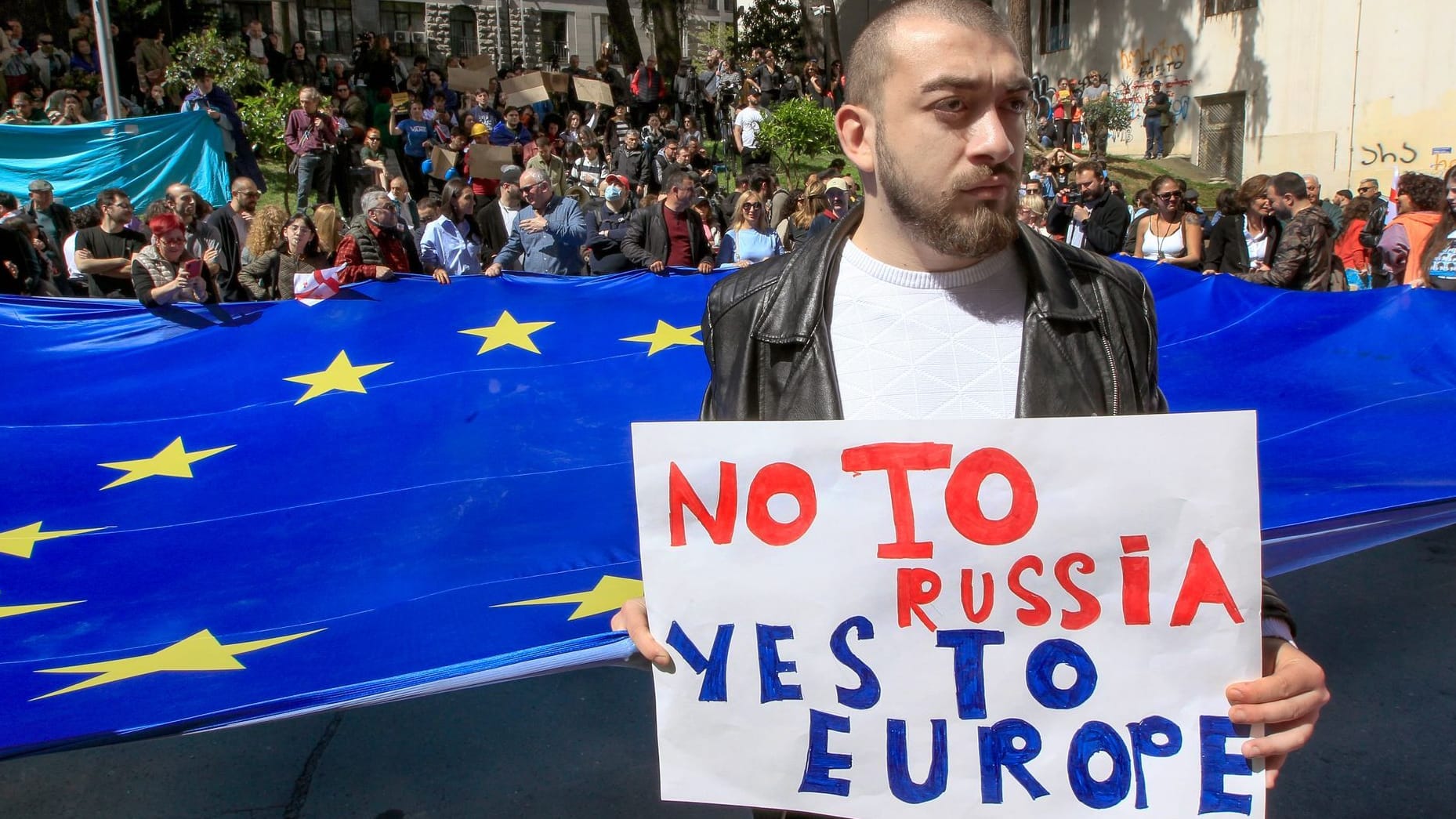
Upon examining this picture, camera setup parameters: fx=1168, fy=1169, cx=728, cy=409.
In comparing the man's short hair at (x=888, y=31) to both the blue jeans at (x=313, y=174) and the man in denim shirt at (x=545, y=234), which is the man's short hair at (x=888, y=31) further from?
the blue jeans at (x=313, y=174)

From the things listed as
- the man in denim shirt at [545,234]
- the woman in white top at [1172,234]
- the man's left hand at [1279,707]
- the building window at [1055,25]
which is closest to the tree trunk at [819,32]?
the building window at [1055,25]

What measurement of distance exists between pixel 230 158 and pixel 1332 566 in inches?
478

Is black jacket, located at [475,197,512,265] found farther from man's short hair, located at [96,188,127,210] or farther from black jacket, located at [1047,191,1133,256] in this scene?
black jacket, located at [1047,191,1133,256]

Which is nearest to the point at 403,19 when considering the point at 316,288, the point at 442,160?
the point at 442,160

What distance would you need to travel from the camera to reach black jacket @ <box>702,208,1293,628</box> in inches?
66.2

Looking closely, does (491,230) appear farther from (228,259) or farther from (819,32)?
(819,32)

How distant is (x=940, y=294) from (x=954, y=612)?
476 mm

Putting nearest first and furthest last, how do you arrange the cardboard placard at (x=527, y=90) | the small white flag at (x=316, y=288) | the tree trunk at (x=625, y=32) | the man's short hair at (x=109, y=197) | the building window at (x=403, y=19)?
the small white flag at (x=316, y=288) → the man's short hair at (x=109, y=197) → the cardboard placard at (x=527, y=90) → the tree trunk at (x=625, y=32) → the building window at (x=403, y=19)

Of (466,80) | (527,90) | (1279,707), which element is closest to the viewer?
(1279,707)

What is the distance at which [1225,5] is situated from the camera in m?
22.2

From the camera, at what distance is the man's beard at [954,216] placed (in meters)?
1.65

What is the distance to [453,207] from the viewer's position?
1076 centimetres

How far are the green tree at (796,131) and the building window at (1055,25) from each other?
34.9ft

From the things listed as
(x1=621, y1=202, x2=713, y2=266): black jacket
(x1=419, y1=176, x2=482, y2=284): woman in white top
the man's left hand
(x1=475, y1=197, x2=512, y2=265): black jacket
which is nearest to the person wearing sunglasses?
(x1=621, y1=202, x2=713, y2=266): black jacket
